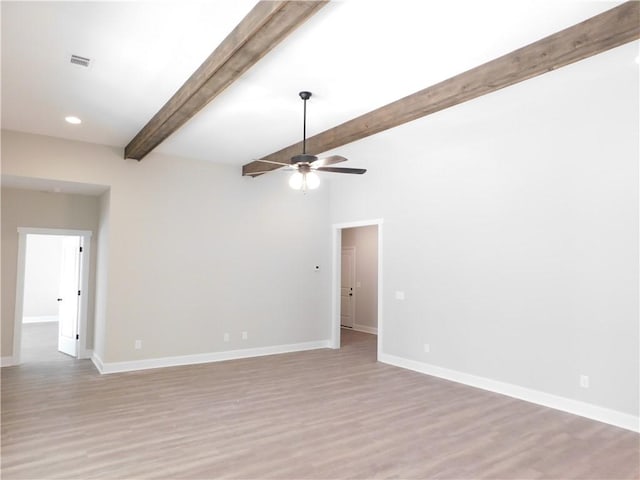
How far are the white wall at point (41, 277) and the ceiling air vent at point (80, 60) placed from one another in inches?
347

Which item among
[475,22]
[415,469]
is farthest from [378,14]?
[415,469]

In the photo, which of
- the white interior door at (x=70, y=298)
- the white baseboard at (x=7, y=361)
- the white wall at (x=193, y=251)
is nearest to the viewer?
the white wall at (x=193, y=251)

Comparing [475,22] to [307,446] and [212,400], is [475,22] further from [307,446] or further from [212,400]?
[212,400]

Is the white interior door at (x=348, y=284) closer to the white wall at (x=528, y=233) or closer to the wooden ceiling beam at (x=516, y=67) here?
the white wall at (x=528, y=233)

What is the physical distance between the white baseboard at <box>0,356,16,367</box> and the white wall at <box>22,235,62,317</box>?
5126mm

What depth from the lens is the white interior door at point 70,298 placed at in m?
6.72

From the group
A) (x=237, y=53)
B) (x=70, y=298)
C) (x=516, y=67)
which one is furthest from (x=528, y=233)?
(x=70, y=298)

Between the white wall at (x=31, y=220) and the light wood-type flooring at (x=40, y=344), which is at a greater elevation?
the white wall at (x=31, y=220)

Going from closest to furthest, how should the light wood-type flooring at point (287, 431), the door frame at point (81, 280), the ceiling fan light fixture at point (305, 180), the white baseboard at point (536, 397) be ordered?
the light wood-type flooring at point (287, 431) → the white baseboard at point (536, 397) → the ceiling fan light fixture at point (305, 180) → the door frame at point (81, 280)

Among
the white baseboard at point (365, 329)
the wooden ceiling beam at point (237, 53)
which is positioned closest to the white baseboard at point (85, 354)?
the wooden ceiling beam at point (237, 53)

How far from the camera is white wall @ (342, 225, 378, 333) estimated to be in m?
9.38

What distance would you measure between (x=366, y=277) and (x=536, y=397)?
535 cm

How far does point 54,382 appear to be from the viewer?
5.14 metres

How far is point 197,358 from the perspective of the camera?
630 centimetres
